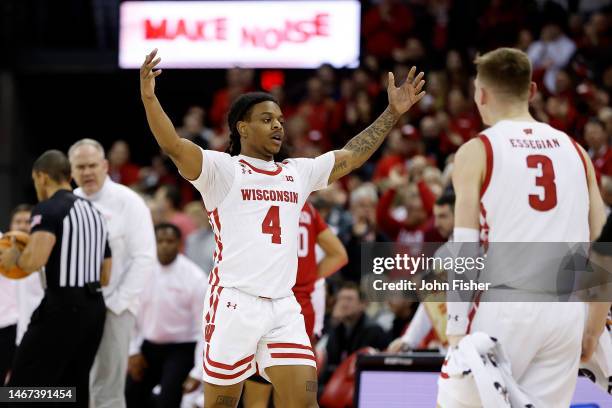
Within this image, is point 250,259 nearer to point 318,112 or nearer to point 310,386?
point 310,386

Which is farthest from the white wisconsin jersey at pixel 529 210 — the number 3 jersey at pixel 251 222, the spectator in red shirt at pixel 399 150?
the spectator in red shirt at pixel 399 150

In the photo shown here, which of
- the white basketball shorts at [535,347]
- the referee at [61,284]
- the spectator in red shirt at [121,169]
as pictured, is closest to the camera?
the white basketball shorts at [535,347]

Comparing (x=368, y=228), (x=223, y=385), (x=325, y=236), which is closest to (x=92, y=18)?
(x=368, y=228)

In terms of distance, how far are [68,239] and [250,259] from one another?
2.29m

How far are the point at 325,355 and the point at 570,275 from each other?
5.20m

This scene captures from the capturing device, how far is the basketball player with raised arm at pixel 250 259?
518cm

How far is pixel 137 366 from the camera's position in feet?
30.5

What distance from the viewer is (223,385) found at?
5.21 metres

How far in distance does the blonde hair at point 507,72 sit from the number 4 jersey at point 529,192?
0.67 feet

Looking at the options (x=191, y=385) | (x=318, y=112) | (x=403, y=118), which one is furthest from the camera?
(x=318, y=112)

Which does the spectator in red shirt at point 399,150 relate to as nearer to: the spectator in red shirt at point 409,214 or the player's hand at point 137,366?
the spectator in red shirt at point 409,214

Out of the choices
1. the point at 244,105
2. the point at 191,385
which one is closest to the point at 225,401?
the point at 244,105

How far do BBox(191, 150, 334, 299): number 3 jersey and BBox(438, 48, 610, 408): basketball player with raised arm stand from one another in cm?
108

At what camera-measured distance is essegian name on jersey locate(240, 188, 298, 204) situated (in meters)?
5.34
